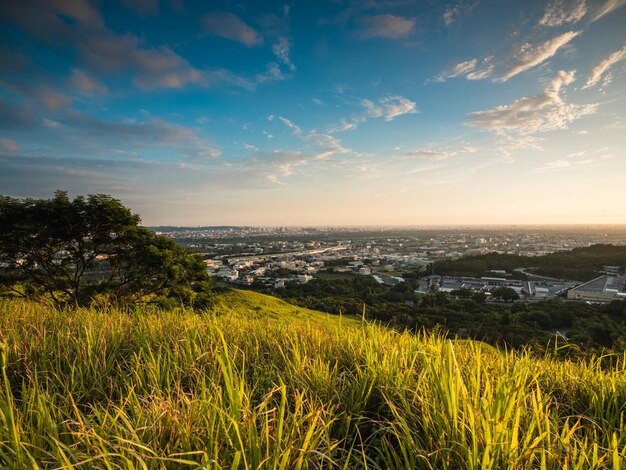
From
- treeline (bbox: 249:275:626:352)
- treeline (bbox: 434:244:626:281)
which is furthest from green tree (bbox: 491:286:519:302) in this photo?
treeline (bbox: 434:244:626:281)

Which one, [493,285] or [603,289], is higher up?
[603,289]

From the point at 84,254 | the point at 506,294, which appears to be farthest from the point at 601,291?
the point at 84,254

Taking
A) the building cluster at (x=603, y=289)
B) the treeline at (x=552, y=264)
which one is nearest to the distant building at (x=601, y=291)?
the building cluster at (x=603, y=289)

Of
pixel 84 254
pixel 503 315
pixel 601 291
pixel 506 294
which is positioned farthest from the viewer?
pixel 601 291

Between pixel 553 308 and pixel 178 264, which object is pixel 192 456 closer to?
pixel 178 264

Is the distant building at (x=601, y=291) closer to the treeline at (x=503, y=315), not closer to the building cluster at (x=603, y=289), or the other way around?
the building cluster at (x=603, y=289)

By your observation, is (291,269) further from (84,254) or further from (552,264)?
(84,254)

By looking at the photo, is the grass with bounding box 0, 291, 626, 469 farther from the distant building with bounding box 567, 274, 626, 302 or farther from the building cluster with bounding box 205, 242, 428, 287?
the distant building with bounding box 567, 274, 626, 302
